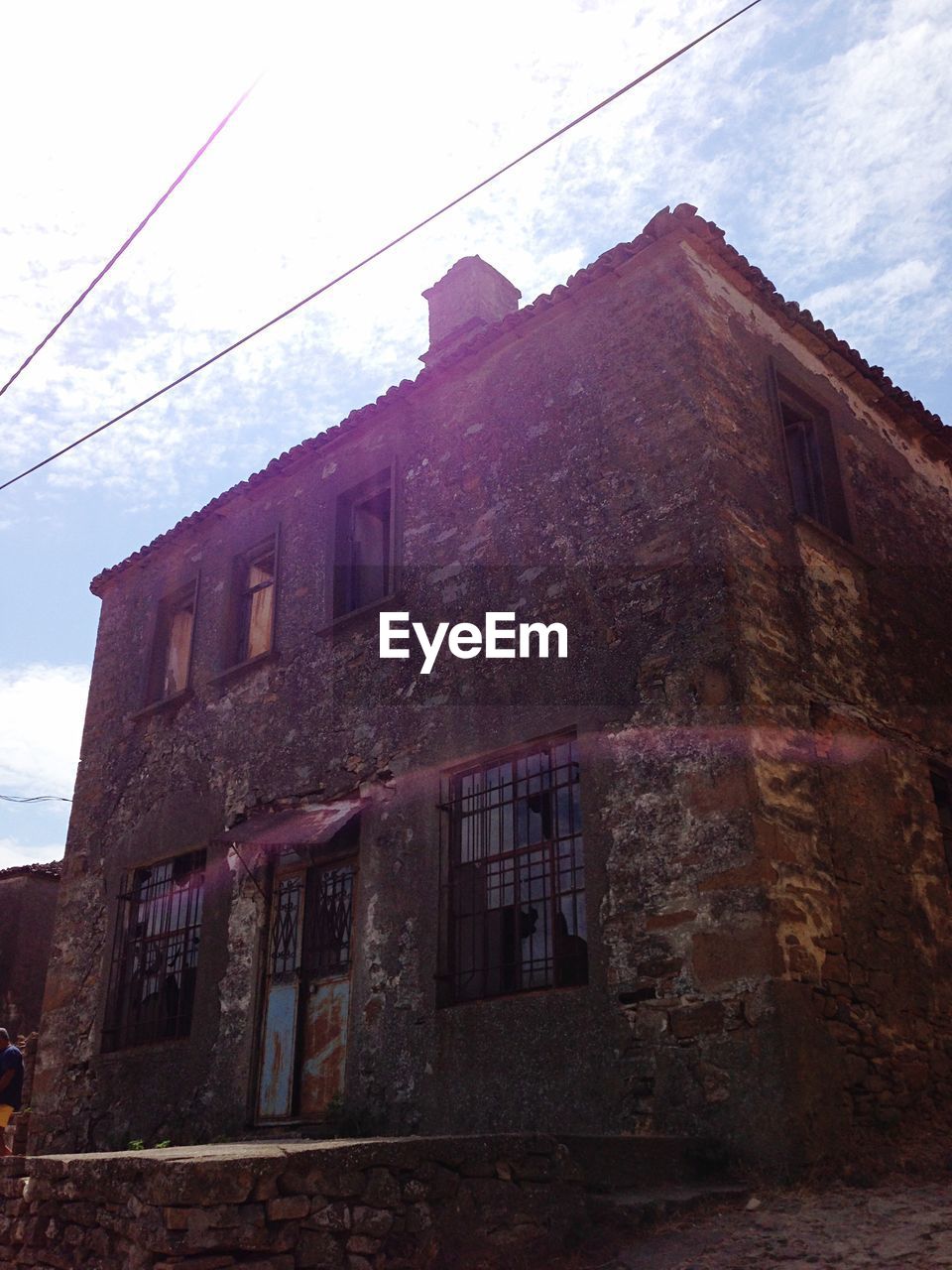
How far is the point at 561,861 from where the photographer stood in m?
7.46

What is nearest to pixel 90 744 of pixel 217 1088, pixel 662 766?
pixel 217 1088

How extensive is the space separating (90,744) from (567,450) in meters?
6.54

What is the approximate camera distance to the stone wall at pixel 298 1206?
448 cm

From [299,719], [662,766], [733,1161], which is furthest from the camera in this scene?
[299,719]

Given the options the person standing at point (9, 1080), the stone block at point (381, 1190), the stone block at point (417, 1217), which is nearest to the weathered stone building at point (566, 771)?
the person standing at point (9, 1080)

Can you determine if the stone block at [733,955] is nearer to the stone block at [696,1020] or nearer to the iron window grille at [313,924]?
the stone block at [696,1020]

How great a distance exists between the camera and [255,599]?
11141 mm

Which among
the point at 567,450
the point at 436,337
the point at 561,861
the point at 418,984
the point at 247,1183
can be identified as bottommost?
the point at 247,1183

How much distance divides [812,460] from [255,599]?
5350mm

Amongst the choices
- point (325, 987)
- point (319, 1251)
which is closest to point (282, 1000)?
point (325, 987)

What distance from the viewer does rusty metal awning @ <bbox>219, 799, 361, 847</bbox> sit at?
8672 millimetres

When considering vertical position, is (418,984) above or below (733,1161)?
above

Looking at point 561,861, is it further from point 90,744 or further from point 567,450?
point 90,744

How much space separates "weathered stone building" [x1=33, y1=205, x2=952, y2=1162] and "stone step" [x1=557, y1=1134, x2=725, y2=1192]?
164 mm
